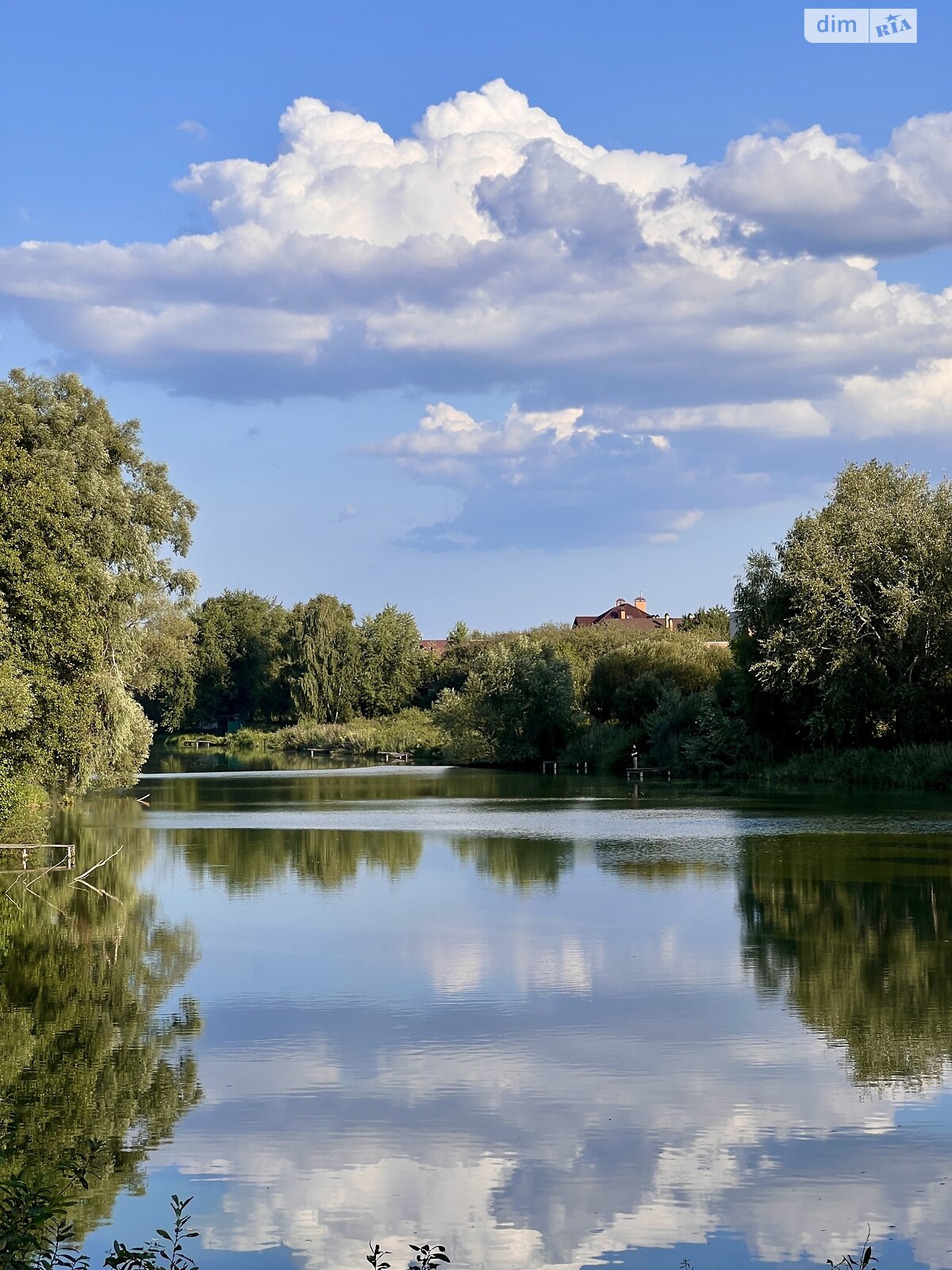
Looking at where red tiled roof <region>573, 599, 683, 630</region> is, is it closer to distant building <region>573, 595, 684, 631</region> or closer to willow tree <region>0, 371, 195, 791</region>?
distant building <region>573, 595, 684, 631</region>

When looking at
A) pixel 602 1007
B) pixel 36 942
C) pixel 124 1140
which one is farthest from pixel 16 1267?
pixel 36 942

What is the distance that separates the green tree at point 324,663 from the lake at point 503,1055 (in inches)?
2738

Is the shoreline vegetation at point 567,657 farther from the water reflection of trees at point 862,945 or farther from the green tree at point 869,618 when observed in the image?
the water reflection of trees at point 862,945

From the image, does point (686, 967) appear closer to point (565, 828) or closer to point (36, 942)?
point (36, 942)

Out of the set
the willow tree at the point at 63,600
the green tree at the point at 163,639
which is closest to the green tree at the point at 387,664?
the green tree at the point at 163,639

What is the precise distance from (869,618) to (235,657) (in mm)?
72884

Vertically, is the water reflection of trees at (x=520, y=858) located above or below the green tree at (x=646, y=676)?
below

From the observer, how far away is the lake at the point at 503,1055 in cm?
868

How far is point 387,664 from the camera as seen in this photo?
103375 millimetres

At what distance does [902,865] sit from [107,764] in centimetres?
1844

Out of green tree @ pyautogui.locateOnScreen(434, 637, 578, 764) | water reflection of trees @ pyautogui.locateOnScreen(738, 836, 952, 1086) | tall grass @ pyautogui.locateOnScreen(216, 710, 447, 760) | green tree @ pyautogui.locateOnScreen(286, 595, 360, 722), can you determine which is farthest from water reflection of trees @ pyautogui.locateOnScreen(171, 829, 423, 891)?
green tree @ pyautogui.locateOnScreen(286, 595, 360, 722)

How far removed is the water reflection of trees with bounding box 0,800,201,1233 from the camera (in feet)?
33.6

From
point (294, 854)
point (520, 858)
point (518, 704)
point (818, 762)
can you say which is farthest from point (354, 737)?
point (520, 858)

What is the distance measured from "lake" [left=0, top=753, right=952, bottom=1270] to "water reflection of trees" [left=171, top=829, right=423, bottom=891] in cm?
25
